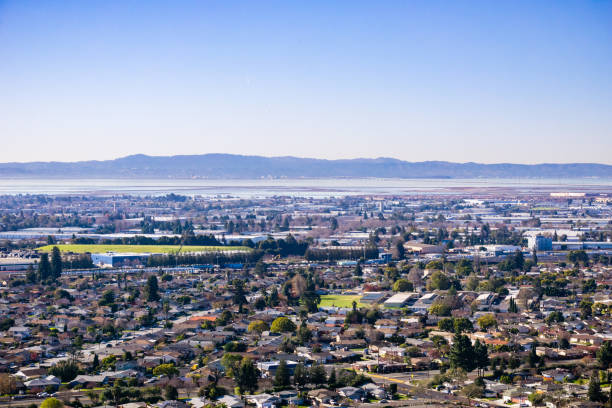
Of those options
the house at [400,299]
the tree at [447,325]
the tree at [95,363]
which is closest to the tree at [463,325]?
the tree at [447,325]

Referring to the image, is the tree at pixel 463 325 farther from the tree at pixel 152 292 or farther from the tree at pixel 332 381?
the tree at pixel 152 292

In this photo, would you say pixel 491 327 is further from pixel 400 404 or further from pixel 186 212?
pixel 186 212

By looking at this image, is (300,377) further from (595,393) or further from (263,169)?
(263,169)

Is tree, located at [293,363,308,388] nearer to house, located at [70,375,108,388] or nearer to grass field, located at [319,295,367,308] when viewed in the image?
house, located at [70,375,108,388]

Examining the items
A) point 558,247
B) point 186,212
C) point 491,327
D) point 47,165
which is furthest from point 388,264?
point 47,165

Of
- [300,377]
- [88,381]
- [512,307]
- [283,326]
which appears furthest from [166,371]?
[512,307]

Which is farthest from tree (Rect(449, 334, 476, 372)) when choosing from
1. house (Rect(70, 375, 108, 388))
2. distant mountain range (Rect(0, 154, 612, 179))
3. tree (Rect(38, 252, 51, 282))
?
distant mountain range (Rect(0, 154, 612, 179))
